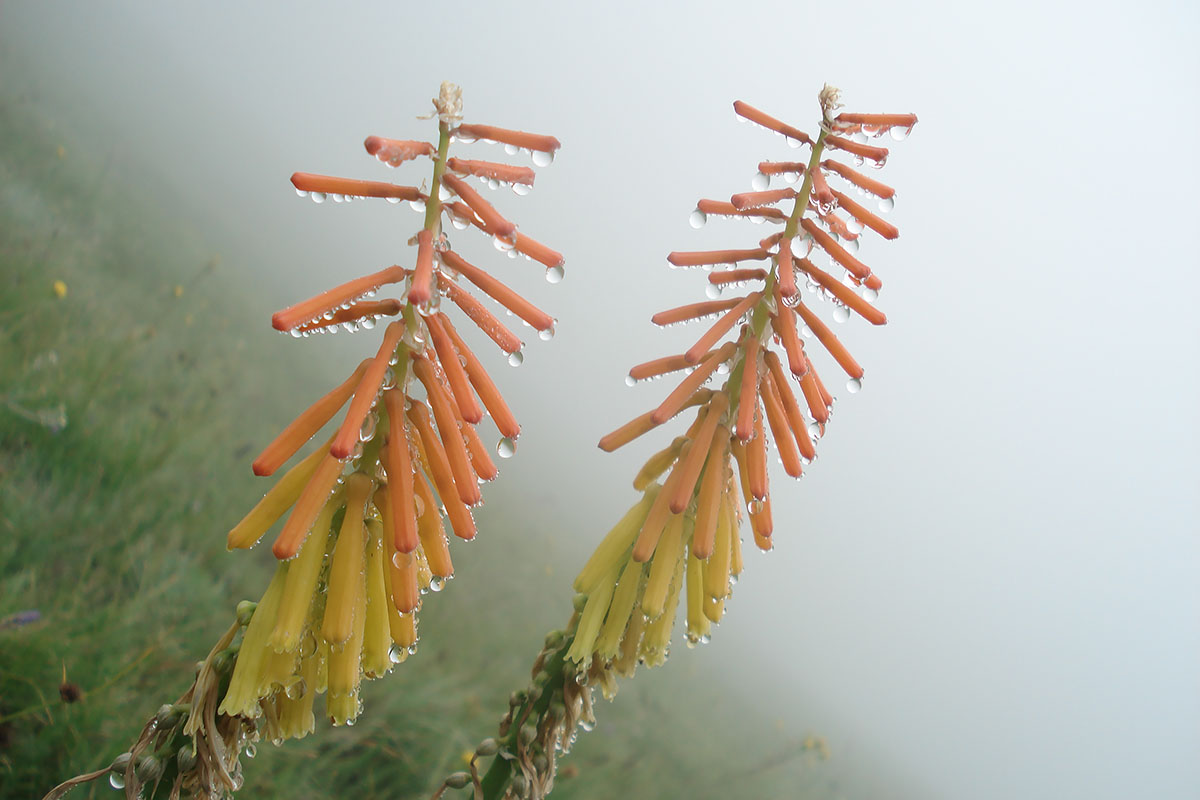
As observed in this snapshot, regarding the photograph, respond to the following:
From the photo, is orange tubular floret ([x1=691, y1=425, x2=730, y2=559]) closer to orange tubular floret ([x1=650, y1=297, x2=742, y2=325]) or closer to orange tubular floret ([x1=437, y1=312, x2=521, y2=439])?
orange tubular floret ([x1=650, y1=297, x2=742, y2=325])

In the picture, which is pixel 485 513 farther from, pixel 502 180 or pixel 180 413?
pixel 502 180

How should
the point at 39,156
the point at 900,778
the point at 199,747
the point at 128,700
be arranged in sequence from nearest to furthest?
1. the point at 199,747
2. the point at 128,700
3. the point at 39,156
4. the point at 900,778

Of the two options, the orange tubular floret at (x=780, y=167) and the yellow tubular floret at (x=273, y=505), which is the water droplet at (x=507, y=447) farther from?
the orange tubular floret at (x=780, y=167)

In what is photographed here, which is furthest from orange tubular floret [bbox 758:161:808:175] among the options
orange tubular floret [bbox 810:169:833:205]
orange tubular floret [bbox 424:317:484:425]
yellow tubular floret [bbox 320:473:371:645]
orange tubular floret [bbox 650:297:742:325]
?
yellow tubular floret [bbox 320:473:371:645]

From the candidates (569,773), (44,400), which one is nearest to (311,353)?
(44,400)

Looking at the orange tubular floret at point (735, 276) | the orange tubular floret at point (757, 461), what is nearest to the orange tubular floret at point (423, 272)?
the orange tubular floret at point (735, 276)

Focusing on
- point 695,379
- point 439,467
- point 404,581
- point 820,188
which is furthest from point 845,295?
point 404,581
